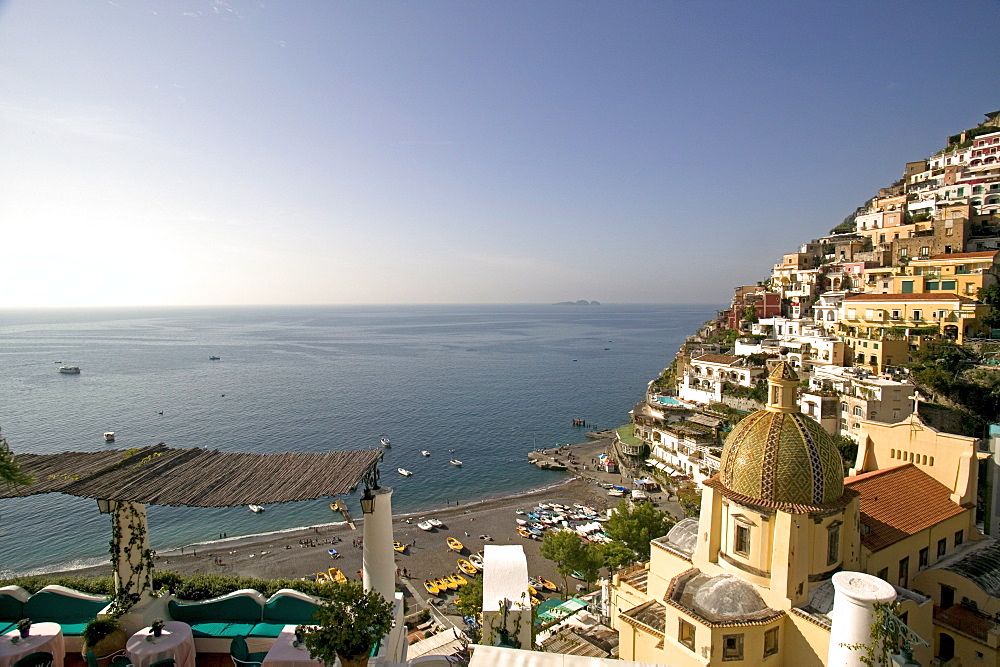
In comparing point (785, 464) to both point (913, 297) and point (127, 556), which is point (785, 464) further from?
point (913, 297)

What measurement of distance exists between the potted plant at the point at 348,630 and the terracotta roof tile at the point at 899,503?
1231 cm

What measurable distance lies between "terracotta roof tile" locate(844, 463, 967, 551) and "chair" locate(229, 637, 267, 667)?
13.6m

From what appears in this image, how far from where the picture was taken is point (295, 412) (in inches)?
2525

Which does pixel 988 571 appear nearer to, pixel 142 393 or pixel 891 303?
pixel 891 303

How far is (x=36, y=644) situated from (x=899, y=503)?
1958 cm

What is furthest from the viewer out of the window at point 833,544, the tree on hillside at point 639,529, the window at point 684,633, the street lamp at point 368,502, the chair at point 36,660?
the tree on hillside at point 639,529

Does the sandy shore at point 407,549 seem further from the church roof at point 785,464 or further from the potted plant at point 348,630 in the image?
the potted plant at point 348,630

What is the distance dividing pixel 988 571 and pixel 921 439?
4.07m

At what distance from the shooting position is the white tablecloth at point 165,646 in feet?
24.6

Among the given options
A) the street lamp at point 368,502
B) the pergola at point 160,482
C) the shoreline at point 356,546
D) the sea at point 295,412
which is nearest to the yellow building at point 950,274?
the shoreline at point 356,546

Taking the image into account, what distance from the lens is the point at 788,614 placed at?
433 inches

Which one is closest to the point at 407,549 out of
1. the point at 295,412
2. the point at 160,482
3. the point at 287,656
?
the point at 287,656

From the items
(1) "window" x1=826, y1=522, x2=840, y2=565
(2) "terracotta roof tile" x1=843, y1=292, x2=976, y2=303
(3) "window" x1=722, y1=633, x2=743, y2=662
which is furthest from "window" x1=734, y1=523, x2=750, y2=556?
(2) "terracotta roof tile" x1=843, y1=292, x2=976, y2=303

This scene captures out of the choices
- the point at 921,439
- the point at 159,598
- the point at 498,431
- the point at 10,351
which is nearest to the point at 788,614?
the point at 921,439
